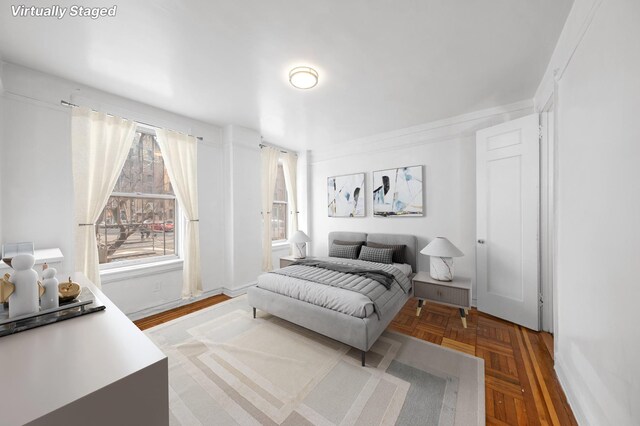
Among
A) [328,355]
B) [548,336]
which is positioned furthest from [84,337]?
[548,336]

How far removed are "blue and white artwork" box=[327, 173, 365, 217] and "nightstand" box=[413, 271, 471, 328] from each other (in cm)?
180

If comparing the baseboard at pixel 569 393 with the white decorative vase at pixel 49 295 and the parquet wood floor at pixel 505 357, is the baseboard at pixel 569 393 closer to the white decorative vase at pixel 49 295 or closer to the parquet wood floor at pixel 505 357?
the parquet wood floor at pixel 505 357

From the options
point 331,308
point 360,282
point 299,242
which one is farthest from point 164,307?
point 360,282

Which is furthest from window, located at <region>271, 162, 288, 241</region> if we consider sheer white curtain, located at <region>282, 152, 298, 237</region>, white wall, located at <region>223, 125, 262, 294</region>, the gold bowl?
the gold bowl

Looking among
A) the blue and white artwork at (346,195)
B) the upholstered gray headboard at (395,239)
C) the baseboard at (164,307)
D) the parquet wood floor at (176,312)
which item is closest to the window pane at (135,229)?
the baseboard at (164,307)

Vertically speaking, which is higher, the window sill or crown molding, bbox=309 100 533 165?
crown molding, bbox=309 100 533 165

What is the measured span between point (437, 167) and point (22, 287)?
429 centimetres

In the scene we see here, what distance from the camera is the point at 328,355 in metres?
2.26

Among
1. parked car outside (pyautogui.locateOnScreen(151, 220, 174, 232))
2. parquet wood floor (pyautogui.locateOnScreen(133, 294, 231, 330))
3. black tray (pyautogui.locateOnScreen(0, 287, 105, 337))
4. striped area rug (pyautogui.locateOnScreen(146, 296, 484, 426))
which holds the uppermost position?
parked car outside (pyautogui.locateOnScreen(151, 220, 174, 232))

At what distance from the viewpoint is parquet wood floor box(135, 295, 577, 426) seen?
1.64 meters

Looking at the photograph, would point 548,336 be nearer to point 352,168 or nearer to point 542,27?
point 542,27

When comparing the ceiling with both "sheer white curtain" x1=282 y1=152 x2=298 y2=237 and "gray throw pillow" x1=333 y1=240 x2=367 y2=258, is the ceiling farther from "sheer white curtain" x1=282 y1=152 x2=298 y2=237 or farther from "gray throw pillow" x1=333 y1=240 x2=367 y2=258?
"gray throw pillow" x1=333 y1=240 x2=367 y2=258

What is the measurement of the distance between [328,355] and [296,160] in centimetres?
415

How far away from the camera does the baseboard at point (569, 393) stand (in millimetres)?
1503
